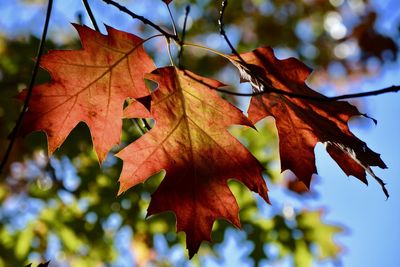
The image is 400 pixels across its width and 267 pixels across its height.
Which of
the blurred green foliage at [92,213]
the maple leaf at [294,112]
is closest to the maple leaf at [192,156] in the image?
the maple leaf at [294,112]

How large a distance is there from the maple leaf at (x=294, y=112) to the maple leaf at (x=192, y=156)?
0.11m

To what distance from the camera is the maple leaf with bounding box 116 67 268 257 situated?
5.15 ft

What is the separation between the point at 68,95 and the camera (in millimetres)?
1542

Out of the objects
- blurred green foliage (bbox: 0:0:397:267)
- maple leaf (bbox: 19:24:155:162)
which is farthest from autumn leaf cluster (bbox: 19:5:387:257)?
blurred green foliage (bbox: 0:0:397:267)

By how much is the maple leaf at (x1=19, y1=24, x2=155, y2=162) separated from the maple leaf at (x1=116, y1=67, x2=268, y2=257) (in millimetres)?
89

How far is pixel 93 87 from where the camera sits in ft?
5.15

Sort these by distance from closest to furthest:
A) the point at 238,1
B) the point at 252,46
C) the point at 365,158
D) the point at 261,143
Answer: the point at 365,158 → the point at 261,143 → the point at 252,46 → the point at 238,1

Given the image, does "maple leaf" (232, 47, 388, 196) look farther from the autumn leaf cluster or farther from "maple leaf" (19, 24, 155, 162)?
"maple leaf" (19, 24, 155, 162)

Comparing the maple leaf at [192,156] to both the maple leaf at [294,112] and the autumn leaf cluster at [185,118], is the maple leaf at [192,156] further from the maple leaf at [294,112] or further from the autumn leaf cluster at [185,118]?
the maple leaf at [294,112]

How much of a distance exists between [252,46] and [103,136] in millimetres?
5013

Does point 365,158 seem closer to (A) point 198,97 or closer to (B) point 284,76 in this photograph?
(B) point 284,76

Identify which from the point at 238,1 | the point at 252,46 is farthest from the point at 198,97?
the point at 238,1

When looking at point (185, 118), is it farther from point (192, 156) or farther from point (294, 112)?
point (294, 112)

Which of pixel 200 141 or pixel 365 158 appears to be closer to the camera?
pixel 365 158
